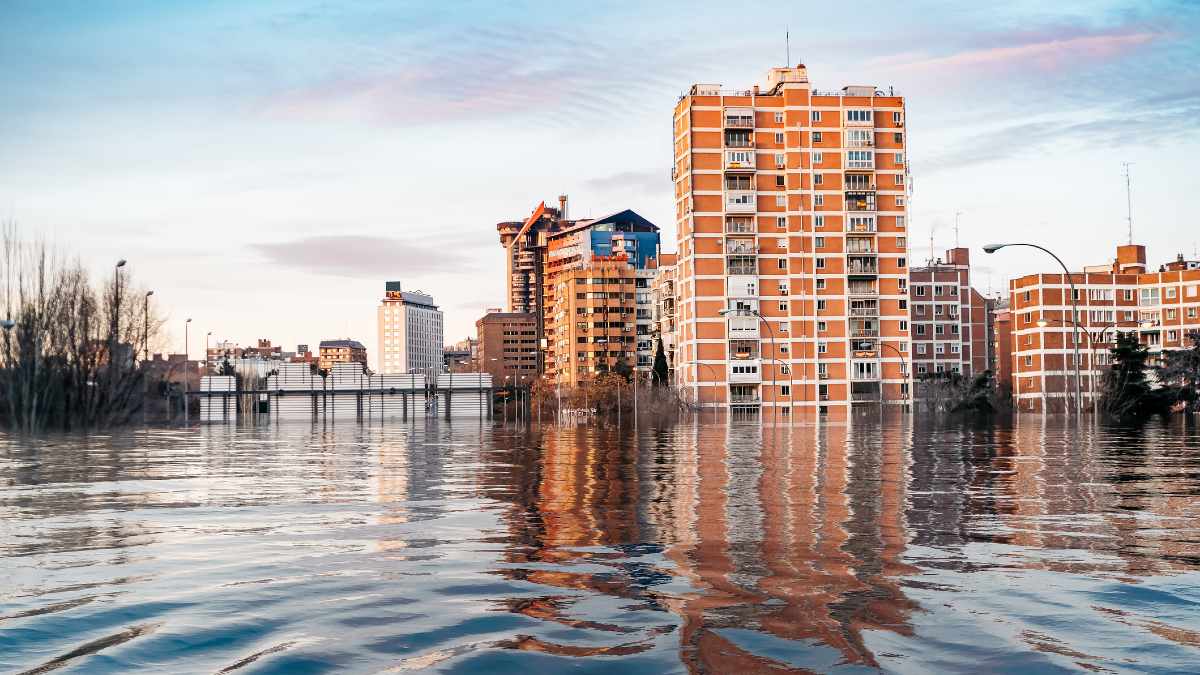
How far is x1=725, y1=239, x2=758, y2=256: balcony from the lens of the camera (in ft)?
405

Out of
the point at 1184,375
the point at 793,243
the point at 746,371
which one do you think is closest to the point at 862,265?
the point at 793,243

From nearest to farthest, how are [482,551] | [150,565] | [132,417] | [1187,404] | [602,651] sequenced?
[602,651] → [150,565] → [482,551] → [132,417] → [1187,404]

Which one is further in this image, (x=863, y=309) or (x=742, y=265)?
(x=863, y=309)

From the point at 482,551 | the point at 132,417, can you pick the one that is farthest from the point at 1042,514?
the point at 132,417

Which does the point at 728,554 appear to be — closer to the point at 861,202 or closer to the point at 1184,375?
the point at 1184,375

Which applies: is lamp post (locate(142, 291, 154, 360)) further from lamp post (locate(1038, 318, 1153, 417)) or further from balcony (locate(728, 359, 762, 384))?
lamp post (locate(1038, 318, 1153, 417))

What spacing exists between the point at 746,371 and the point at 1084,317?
4741cm

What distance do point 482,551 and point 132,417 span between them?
83.5 metres

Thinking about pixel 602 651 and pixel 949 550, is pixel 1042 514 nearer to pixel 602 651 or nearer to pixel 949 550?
pixel 949 550

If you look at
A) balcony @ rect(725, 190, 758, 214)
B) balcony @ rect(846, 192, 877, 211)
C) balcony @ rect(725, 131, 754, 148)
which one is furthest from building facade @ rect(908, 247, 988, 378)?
balcony @ rect(725, 131, 754, 148)

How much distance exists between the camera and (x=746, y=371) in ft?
403

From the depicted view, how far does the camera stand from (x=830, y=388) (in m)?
123

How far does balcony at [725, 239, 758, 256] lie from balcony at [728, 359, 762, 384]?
11297 mm

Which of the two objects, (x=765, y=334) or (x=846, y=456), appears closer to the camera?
(x=846, y=456)
